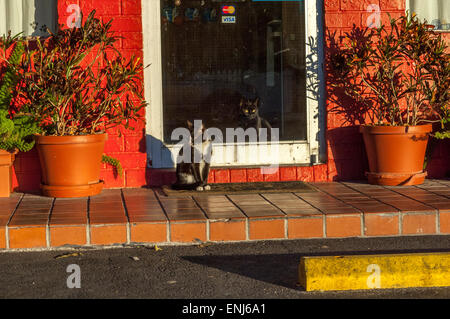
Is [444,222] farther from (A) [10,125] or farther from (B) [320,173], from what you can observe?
(A) [10,125]

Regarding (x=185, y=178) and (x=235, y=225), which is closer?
(x=235, y=225)

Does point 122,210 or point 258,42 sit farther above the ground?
point 258,42

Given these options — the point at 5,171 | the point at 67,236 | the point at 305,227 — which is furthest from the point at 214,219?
the point at 5,171

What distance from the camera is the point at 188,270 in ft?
13.6

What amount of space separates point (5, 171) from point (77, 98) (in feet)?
2.84

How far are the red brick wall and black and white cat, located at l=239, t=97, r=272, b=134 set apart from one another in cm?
43

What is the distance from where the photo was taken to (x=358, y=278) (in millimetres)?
3652

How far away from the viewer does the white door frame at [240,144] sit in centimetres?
655

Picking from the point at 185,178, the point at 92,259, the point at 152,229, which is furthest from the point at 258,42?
the point at 92,259

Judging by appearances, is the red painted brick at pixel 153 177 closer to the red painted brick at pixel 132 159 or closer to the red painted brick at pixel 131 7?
the red painted brick at pixel 132 159

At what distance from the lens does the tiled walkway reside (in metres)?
4.84

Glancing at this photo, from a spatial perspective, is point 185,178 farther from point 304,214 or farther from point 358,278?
point 358,278

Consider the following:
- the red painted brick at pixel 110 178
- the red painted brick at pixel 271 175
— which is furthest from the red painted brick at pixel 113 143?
the red painted brick at pixel 271 175
